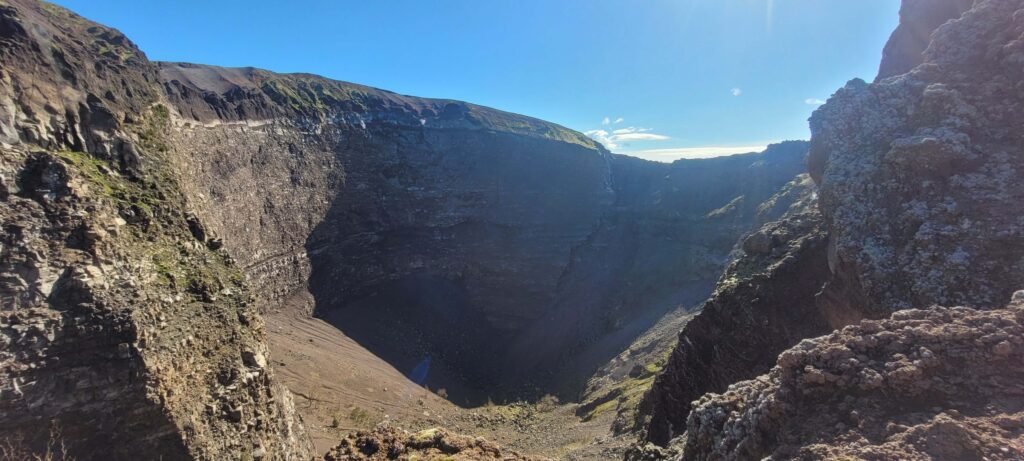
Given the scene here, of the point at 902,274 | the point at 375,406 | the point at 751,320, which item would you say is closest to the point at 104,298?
the point at 751,320

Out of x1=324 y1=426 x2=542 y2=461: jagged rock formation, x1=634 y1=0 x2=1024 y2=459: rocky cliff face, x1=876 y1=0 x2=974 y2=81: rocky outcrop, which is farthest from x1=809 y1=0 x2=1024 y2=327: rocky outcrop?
x1=876 y1=0 x2=974 y2=81: rocky outcrop

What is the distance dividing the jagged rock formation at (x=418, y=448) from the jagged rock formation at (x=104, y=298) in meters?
4.91

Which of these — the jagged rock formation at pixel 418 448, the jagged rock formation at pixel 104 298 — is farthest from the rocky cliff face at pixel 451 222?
the jagged rock formation at pixel 418 448

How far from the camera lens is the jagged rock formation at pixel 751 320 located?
13.5 meters

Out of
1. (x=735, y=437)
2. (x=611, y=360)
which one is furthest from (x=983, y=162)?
(x=611, y=360)

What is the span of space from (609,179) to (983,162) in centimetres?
6661

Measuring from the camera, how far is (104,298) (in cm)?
1166

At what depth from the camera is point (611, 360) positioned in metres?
45.7

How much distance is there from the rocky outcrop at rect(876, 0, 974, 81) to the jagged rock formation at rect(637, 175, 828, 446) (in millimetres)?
11254

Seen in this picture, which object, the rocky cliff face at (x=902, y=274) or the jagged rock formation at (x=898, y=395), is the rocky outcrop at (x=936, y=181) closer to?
the rocky cliff face at (x=902, y=274)

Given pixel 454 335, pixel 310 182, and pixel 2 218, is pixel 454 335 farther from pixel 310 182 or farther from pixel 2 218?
pixel 2 218

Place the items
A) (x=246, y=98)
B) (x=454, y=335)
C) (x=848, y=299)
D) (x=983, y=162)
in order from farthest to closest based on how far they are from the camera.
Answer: (x=454, y=335)
(x=246, y=98)
(x=848, y=299)
(x=983, y=162)

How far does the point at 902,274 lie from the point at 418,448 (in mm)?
10280

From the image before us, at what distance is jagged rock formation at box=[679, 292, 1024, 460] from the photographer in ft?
17.2
